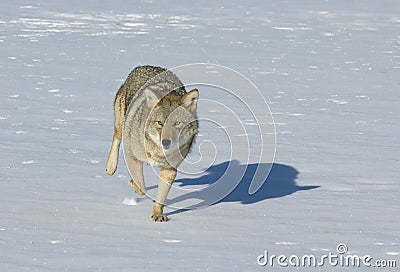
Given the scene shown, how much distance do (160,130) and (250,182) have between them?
4.99 ft

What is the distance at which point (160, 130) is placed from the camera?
6.95m

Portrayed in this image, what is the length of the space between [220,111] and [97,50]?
5.98m

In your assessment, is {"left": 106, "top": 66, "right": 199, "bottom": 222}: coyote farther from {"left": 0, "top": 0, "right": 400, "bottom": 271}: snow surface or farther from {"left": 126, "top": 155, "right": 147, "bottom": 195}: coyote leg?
{"left": 0, "top": 0, "right": 400, "bottom": 271}: snow surface

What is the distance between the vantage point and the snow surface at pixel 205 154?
5770mm

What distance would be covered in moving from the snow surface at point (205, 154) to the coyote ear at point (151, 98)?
2.69 ft

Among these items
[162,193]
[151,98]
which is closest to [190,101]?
[151,98]

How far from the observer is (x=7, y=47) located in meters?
16.9

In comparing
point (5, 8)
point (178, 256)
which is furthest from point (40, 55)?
point (178, 256)

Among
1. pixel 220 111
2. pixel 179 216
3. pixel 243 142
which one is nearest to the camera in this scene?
pixel 179 216

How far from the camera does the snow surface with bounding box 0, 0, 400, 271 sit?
577 centimetres

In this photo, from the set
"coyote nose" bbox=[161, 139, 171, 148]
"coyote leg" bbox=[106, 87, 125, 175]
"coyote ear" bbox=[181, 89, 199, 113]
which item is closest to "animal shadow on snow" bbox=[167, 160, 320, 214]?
"coyote nose" bbox=[161, 139, 171, 148]

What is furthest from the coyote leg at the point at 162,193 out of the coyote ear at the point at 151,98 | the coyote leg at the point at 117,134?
the coyote leg at the point at 117,134

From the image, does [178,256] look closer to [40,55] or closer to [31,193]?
[31,193]

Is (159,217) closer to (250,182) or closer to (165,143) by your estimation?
(165,143)
